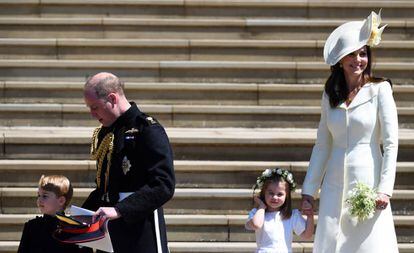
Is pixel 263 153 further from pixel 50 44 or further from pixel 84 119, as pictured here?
pixel 50 44

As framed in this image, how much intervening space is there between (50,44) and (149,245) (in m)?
5.66

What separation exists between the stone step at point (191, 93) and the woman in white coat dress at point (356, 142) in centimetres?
388

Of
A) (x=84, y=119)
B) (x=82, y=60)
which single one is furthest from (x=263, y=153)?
(x=82, y=60)

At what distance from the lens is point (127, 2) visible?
35.9ft

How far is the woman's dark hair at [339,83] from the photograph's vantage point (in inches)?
229

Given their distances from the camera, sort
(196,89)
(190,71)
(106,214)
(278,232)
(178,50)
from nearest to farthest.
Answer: (106,214)
(278,232)
(196,89)
(190,71)
(178,50)

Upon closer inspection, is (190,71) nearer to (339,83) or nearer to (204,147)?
(204,147)

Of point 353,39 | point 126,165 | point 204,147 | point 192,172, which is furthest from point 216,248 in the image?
point 126,165

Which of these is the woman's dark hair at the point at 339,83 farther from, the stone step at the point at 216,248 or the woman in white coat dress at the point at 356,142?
the stone step at the point at 216,248

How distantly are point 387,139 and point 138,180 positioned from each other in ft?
4.95

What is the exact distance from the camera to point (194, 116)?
9.58 meters

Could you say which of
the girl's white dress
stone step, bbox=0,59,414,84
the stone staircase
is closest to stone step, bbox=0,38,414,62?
the stone staircase

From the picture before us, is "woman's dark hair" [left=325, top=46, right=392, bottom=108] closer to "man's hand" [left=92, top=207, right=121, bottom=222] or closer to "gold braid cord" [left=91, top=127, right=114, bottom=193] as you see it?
"gold braid cord" [left=91, top=127, right=114, bottom=193]

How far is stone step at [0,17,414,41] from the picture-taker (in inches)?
420
